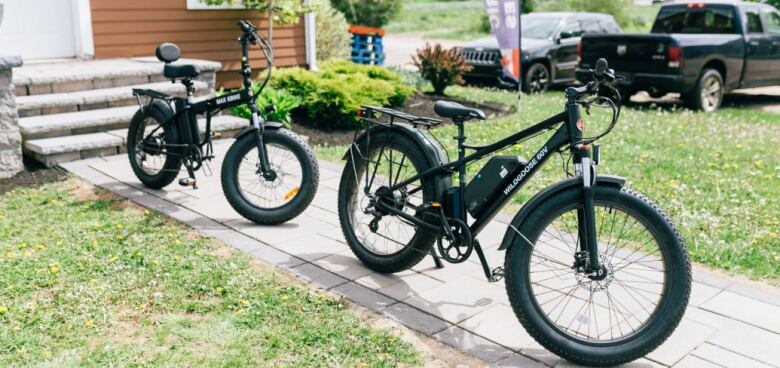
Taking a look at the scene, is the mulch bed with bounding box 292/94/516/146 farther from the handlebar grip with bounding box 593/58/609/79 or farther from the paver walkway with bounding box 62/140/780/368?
the handlebar grip with bounding box 593/58/609/79

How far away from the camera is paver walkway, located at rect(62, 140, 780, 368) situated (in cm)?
362

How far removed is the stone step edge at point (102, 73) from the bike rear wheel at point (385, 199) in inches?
180

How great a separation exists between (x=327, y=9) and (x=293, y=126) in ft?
20.6

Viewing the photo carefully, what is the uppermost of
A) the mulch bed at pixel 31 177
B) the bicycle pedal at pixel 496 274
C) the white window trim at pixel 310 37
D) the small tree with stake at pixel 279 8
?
the small tree with stake at pixel 279 8

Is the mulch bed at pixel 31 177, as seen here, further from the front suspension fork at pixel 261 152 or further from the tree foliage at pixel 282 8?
the tree foliage at pixel 282 8

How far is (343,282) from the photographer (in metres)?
4.49

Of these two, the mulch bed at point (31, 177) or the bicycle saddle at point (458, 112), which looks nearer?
the bicycle saddle at point (458, 112)

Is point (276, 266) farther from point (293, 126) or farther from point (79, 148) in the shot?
point (293, 126)

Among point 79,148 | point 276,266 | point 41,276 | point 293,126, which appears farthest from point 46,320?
point 293,126

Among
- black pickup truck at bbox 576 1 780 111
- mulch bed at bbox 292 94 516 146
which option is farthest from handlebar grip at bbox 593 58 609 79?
black pickup truck at bbox 576 1 780 111

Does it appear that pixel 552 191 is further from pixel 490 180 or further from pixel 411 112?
pixel 411 112

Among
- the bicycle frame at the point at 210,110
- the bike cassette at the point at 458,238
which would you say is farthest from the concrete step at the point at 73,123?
the bike cassette at the point at 458,238

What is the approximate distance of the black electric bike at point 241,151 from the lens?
18.0 ft

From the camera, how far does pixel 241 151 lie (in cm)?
559
